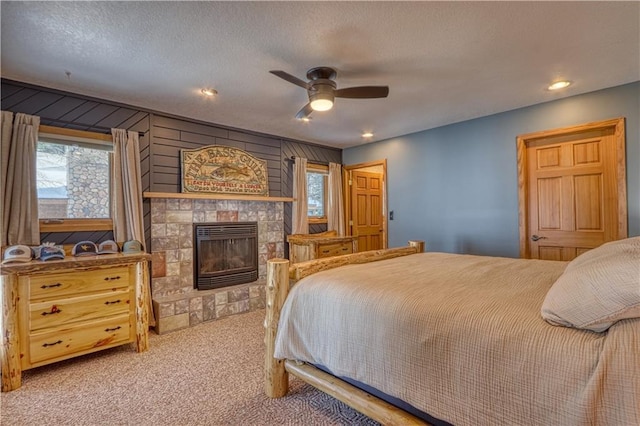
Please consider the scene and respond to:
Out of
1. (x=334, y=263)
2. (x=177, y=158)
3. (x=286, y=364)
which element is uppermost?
(x=177, y=158)

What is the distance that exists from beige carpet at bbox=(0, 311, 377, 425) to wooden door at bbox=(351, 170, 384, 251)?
3230 millimetres

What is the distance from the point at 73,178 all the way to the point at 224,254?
6.01 ft

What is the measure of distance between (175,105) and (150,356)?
2610 mm

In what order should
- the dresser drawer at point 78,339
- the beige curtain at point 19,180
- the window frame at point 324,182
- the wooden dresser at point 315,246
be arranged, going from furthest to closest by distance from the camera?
the window frame at point 324,182, the wooden dresser at point 315,246, the beige curtain at point 19,180, the dresser drawer at point 78,339

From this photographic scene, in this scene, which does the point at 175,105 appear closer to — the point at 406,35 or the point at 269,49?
the point at 269,49

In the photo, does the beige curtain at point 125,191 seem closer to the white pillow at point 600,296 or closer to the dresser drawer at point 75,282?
the dresser drawer at point 75,282

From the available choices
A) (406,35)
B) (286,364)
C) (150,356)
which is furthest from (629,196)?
(150,356)

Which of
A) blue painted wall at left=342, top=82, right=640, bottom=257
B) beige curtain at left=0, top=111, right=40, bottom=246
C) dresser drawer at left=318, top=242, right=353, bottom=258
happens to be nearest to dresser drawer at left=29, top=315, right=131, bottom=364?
beige curtain at left=0, top=111, right=40, bottom=246

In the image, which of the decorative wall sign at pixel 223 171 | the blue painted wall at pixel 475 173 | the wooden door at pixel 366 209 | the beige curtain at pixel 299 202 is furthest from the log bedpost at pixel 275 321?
the wooden door at pixel 366 209

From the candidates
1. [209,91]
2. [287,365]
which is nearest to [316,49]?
[209,91]

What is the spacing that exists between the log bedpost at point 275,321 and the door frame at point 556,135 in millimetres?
3094

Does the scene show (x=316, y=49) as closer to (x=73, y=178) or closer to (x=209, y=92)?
(x=209, y=92)

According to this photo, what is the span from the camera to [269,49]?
2.28 metres

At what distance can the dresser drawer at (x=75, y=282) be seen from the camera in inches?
93.8
